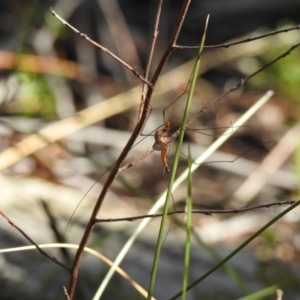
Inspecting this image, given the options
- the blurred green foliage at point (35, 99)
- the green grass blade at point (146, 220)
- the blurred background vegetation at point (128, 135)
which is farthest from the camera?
the blurred green foliage at point (35, 99)

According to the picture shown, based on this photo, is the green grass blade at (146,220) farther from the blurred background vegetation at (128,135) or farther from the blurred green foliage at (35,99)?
the blurred green foliage at (35,99)

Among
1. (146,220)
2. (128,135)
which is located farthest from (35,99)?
(146,220)

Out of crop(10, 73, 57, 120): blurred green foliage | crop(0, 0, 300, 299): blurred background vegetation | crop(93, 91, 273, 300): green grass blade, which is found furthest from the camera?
crop(10, 73, 57, 120): blurred green foliage

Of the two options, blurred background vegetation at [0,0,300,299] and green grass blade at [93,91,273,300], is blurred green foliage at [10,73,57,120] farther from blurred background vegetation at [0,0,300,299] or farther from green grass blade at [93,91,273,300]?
green grass blade at [93,91,273,300]

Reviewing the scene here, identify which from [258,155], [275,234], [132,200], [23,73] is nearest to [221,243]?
[275,234]

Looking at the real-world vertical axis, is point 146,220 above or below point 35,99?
below

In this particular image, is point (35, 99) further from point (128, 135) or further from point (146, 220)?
point (146, 220)

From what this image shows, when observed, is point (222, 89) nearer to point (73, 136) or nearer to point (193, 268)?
point (73, 136)

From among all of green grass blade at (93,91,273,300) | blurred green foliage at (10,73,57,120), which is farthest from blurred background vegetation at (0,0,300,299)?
green grass blade at (93,91,273,300)

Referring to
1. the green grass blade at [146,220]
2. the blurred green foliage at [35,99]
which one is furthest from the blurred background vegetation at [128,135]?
the green grass blade at [146,220]

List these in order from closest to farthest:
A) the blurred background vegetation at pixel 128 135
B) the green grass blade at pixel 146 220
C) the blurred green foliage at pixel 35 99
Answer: the green grass blade at pixel 146 220 → the blurred background vegetation at pixel 128 135 → the blurred green foliage at pixel 35 99
